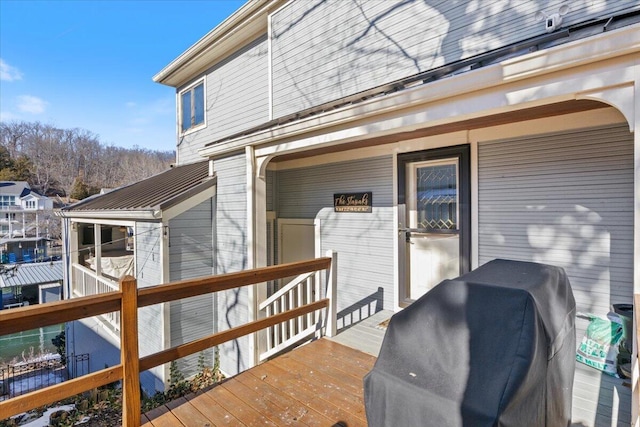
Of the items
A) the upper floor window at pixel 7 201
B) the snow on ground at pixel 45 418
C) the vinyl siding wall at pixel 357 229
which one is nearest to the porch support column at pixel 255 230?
the vinyl siding wall at pixel 357 229

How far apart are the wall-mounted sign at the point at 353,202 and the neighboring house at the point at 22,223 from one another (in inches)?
1015

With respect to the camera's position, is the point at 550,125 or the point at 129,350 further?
the point at 550,125

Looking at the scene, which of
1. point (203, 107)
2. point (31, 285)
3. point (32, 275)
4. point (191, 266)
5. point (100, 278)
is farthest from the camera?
point (32, 275)

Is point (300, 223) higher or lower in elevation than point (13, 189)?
lower

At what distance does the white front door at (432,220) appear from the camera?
4.19m

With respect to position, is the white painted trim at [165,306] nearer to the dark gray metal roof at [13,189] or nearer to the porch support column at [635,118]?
the porch support column at [635,118]

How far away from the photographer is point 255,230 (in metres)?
5.31

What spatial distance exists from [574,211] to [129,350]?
4180mm

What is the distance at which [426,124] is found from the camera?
3176 mm

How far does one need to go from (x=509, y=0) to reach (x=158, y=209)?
5782 mm

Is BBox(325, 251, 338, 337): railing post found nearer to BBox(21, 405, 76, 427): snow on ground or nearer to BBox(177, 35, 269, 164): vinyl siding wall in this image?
BBox(177, 35, 269, 164): vinyl siding wall

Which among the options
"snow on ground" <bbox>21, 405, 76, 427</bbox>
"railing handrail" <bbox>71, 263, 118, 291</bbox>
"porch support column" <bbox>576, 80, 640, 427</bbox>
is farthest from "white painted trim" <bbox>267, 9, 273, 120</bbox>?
"snow on ground" <bbox>21, 405, 76, 427</bbox>

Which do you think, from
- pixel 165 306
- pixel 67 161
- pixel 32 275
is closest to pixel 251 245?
pixel 165 306

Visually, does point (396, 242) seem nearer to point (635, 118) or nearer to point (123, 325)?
point (635, 118)
